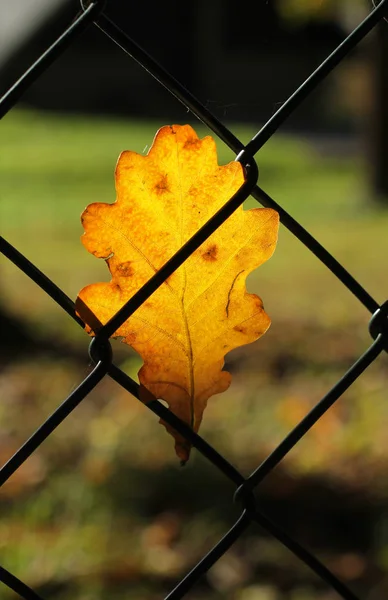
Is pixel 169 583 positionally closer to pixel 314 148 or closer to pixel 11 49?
pixel 314 148

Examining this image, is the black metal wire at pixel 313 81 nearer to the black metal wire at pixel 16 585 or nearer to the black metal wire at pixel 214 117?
the black metal wire at pixel 214 117

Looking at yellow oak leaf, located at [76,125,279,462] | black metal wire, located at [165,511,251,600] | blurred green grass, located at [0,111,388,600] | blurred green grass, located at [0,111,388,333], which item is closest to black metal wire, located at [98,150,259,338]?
yellow oak leaf, located at [76,125,279,462]

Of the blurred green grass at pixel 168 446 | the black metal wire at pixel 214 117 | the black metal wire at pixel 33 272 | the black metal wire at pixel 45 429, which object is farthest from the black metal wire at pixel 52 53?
the blurred green grass at pixel 168 446

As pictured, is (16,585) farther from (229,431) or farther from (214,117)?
(229,431)

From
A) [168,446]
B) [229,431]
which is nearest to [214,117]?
[168,446]

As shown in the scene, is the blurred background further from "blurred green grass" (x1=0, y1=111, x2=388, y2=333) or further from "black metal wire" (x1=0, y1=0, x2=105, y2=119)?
"black metal wire" (x1=0, y1=0, x2=105, y2=119)

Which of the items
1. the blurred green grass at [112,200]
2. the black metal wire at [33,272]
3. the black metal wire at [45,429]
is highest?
the blurred green grass at [112,200]
